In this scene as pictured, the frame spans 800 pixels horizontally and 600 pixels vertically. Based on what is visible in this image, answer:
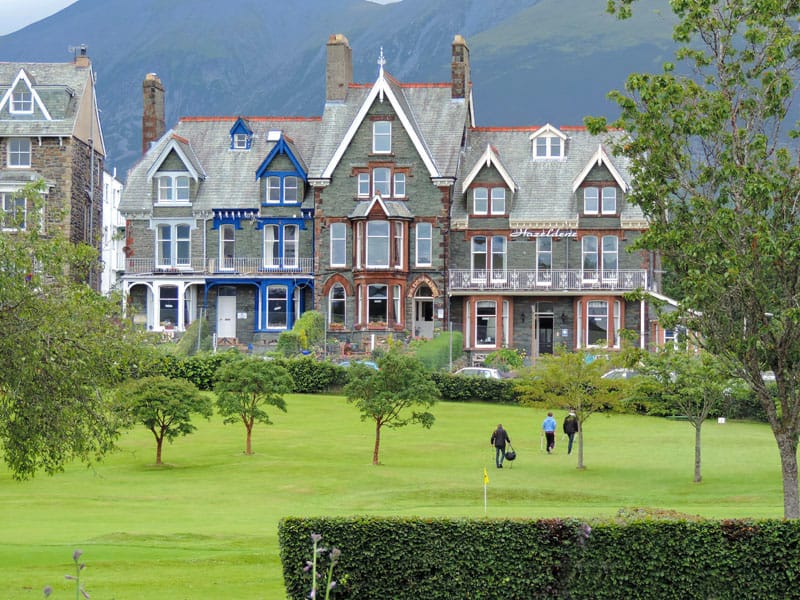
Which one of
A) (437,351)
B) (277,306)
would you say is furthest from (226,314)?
(437,351)

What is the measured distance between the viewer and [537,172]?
7488 centimetres

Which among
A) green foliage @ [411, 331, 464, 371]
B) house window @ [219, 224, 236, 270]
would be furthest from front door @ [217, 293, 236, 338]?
green foliage @ [411, 331, 464, 371]

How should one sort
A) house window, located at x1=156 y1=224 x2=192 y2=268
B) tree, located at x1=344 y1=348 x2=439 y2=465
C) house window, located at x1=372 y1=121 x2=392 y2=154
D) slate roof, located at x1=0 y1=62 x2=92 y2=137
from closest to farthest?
tree, located at x1=344 y1=348 x2=439 y2=465 → house window, located at x1=372 y1=121 x2=392 y2=154 → slate roof, located at x1=0 y1=62 x2=92 y2=137 → house window, located at x1=156 y1=224 x2=192 y2=268

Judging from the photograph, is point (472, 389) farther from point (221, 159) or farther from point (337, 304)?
point (221, 159)

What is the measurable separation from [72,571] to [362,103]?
5180cm

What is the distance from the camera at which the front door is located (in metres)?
75.6

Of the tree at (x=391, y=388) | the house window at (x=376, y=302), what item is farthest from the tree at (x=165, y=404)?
the house window at (x=376, y=302)

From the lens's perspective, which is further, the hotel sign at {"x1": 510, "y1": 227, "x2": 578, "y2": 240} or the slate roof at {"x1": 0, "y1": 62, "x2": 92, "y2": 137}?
the slate roof at {"x1": 0, "y1": 62, "x2": 92, "y2": 137}

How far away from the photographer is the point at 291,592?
21.8 m

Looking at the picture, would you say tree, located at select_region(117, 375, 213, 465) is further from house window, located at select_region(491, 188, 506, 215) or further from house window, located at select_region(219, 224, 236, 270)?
house window, located at select_region(491, 188, 506, 215)

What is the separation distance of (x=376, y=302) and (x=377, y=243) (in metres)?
3.06

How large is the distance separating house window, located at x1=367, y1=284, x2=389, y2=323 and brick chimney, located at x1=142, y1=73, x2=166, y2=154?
17.7 metres

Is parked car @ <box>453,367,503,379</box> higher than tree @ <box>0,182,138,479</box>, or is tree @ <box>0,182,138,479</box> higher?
tree @ <box>0,182,138,479</box>

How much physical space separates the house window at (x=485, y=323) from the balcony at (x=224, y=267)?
929 cm
